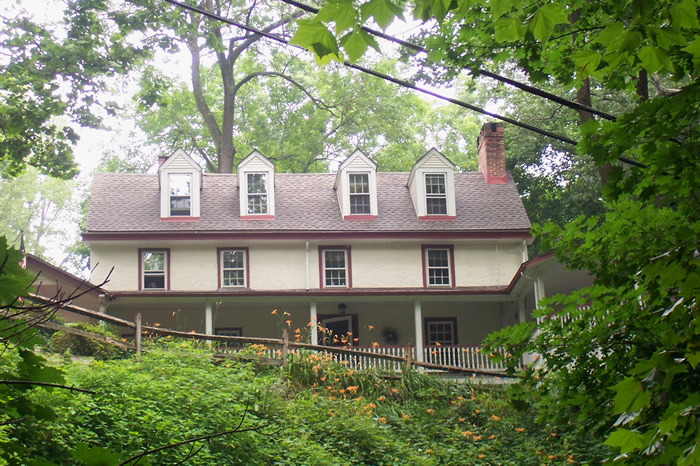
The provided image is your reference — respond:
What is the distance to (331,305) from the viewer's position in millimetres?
25031

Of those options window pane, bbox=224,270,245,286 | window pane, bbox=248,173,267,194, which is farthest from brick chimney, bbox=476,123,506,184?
window pane, bbox=224,270,245,286

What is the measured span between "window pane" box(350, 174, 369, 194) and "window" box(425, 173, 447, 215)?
1867 mm

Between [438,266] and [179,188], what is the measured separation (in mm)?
8092

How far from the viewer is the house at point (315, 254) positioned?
77.6 ft

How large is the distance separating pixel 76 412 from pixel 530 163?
83.3 feet

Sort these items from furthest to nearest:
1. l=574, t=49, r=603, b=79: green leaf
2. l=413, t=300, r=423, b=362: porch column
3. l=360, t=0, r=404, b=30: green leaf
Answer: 1. l=413, t=300, r=423, b=362: porch column
2. l=574, t=49, r=603, b=79: green leaf
3. l=360, t=0, r=404, b=30: green leaf

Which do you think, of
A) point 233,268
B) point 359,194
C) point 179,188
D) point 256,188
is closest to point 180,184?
point 179,188

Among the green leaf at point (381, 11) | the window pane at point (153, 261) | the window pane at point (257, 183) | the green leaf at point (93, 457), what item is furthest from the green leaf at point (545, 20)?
the window pane at point (257, 183)

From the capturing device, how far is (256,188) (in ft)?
82.9

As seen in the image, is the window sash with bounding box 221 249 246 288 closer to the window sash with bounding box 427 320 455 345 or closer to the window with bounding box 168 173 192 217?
the window with bounding box 168 173 192 217

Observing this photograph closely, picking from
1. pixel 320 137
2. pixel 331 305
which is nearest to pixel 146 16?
pixel 331 305

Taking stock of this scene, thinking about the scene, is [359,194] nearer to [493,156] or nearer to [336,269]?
[336,269]

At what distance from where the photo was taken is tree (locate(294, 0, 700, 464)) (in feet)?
10.9

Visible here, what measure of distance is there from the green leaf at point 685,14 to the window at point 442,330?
22.1m
